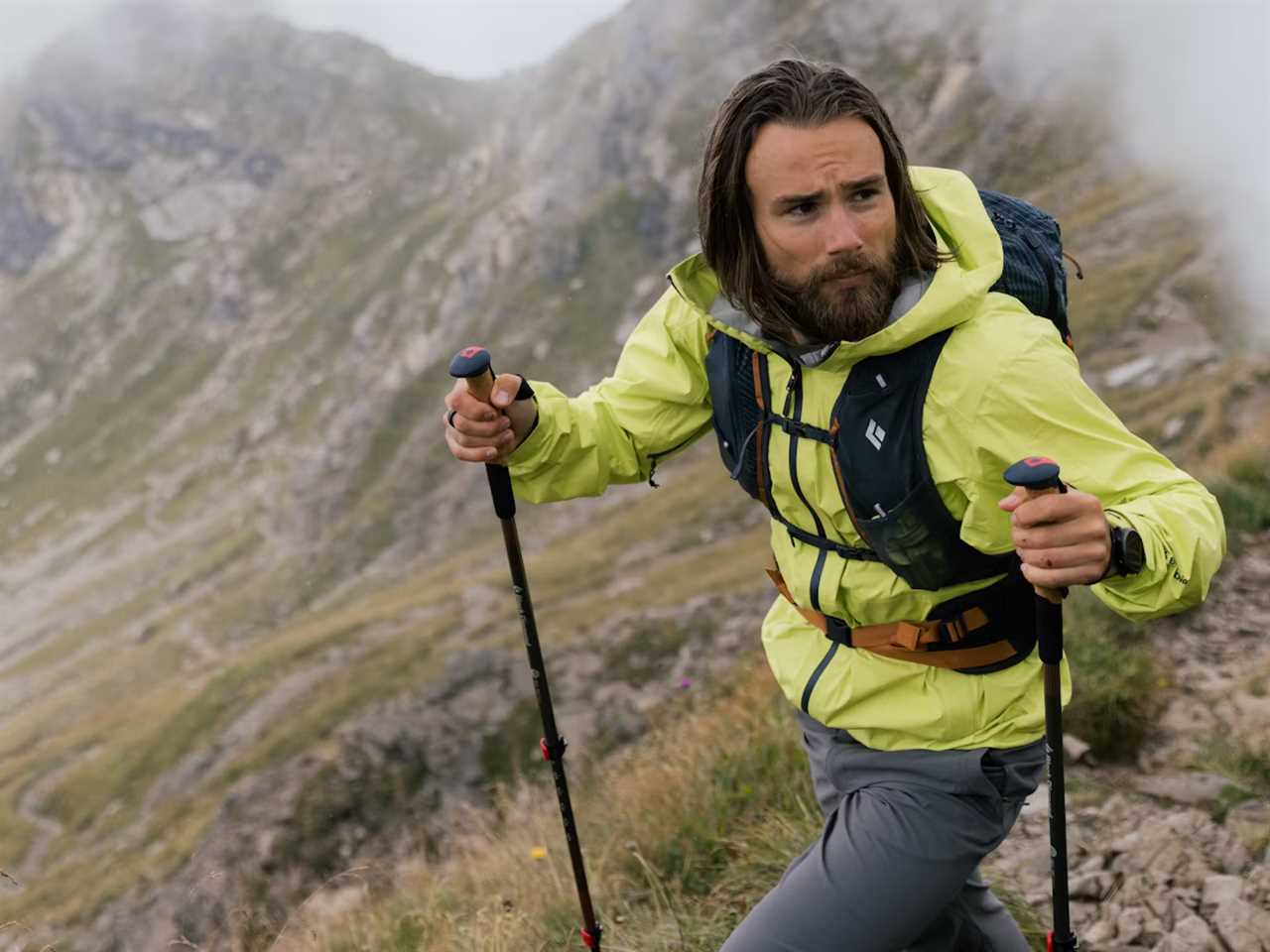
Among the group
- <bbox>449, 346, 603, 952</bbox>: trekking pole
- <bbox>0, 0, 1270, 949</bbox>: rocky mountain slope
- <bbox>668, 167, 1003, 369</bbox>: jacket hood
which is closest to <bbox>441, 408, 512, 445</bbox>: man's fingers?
<bbox>449, 346, 603, 952</bbox>: trekking pole

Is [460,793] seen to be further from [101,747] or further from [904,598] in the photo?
[101,747]

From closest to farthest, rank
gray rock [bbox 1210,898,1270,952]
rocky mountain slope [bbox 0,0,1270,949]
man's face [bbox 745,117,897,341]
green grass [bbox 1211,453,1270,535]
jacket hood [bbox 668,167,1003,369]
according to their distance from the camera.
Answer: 1. jacket hood [bbox 668,167,1003,369]
2. man's face [bbox 745,117,897,341]
3. gray rock [bbox 1210,898,1270,952]
4. green grass [bbox 1211,453,1270,535]
5. rocky mountain slope [bbox 0,0,1270,949]

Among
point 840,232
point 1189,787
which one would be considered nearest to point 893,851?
point 840,232

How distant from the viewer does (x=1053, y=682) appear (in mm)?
3195

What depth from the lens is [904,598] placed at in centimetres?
336

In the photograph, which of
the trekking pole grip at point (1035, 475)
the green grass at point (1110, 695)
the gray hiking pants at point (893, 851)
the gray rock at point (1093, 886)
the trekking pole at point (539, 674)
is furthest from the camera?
the green grass at point (1110, 695)

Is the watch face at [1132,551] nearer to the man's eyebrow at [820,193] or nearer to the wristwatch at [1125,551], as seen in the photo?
the wristwatch at [1125,551]

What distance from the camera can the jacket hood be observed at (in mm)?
2986

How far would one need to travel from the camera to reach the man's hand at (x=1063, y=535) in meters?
2.52

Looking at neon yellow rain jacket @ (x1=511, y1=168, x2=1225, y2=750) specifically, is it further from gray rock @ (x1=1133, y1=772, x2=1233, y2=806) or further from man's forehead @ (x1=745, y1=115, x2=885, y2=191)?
gray rock @ (x1=1133, y1=772, x2=1233, y2=806)

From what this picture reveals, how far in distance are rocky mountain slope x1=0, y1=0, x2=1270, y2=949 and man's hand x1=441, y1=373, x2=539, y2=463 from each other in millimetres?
6188

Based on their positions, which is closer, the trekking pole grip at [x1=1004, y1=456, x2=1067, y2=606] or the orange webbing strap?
the trekking pole grip at [x1=1004, y1=456, x2=1067, y2=606]

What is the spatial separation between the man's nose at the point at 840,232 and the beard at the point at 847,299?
3 cm

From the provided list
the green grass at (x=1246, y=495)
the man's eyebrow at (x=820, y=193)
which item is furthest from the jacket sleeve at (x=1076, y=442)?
the green grass at (x=1246, y=495)
